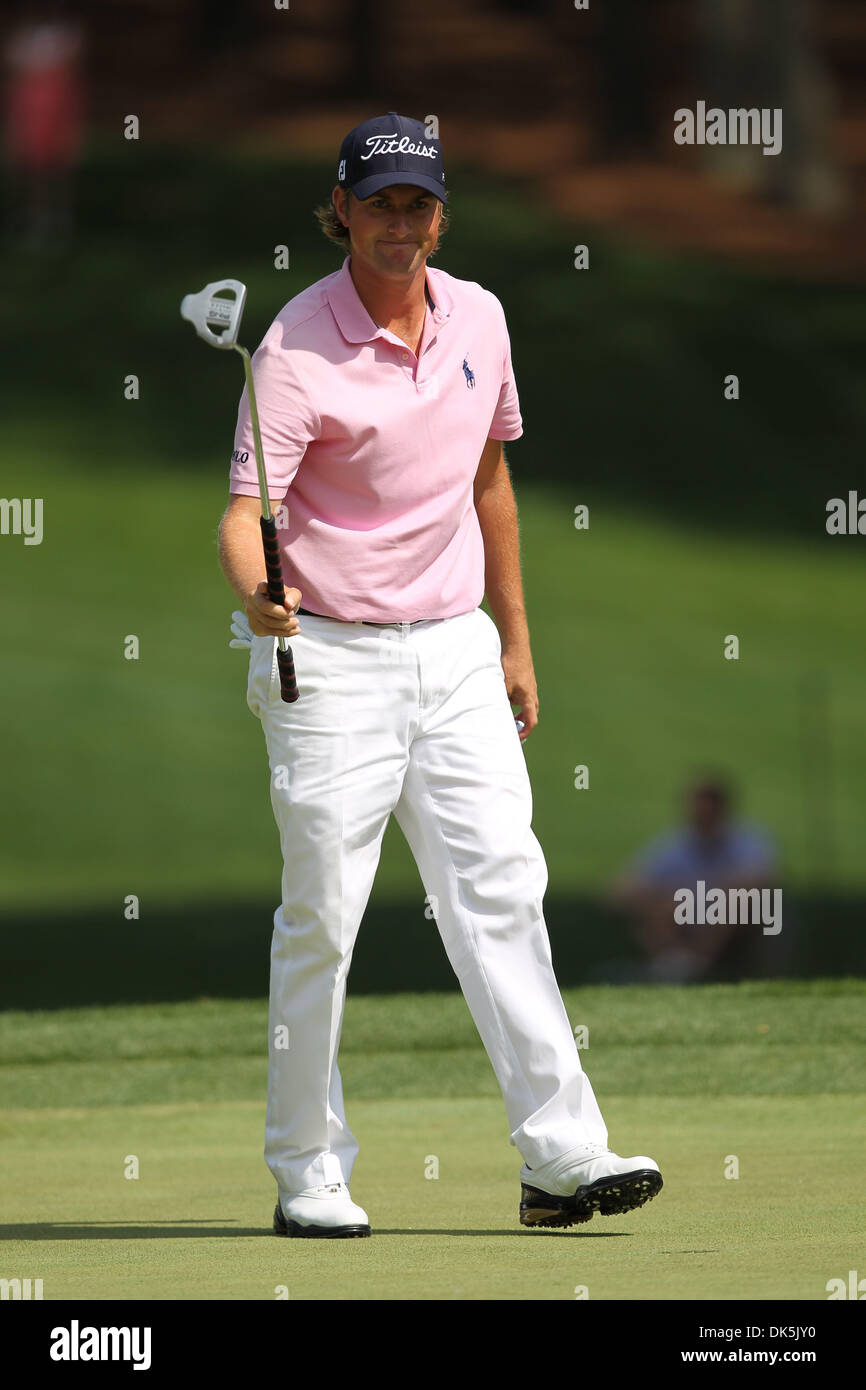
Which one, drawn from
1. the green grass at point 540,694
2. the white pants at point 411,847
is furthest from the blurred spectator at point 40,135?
the white pants at point 411,847

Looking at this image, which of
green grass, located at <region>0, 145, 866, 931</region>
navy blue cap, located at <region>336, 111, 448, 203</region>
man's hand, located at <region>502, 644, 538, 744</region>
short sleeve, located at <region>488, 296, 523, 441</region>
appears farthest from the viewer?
green grass, located at <region>0, 145, 866, 931</region>

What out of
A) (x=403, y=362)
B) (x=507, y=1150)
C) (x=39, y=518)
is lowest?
(x=507, y=1150)

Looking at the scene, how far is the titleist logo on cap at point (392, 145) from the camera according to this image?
4.10 meters

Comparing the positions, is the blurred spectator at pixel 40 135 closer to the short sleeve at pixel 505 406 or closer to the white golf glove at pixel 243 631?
the short sleeve at pixel 505 406

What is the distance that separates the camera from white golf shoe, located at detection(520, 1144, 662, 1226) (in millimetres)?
3936

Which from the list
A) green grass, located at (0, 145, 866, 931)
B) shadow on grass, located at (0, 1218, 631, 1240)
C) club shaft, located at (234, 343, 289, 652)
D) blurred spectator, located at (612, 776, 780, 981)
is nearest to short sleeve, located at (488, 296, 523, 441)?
club shaft, located at (234, 343, 289, 652)

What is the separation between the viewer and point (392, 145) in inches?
161

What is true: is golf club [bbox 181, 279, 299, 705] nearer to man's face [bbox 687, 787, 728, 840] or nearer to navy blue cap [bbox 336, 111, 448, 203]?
navy blue cap [bbox 336, 111, 448, 203]

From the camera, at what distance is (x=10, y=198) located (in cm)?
2417

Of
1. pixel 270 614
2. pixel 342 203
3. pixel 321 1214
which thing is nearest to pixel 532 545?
pixel 342 203

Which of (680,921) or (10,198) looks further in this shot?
(10,198)

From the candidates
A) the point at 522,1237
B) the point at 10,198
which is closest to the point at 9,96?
the point at 10,198

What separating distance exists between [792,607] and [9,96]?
941cm

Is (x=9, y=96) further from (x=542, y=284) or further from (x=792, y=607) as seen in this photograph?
(x=792, y=607)
